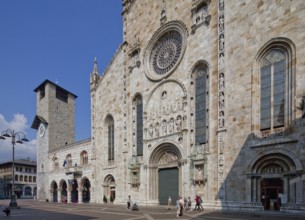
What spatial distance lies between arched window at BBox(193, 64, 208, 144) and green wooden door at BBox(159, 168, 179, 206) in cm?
468

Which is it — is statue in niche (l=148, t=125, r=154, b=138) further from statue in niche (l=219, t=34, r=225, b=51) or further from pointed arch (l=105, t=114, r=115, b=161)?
statue in niche (l=219, t=34, r=225, b=51)

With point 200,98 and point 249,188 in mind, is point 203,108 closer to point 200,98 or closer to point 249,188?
point 200,98

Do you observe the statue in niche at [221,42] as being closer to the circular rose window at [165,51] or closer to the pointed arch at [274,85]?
the pointed arch at [274,85]

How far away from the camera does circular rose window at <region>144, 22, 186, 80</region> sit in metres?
30.4

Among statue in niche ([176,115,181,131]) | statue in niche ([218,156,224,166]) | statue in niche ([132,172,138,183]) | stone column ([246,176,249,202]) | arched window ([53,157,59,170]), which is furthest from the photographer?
arched window ([53,157,59,170])

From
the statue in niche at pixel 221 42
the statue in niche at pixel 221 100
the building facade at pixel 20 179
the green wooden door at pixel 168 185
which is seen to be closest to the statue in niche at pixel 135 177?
the green wooden door at pixel 168 185

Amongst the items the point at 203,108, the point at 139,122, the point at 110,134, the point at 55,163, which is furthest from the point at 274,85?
the point at 55,163

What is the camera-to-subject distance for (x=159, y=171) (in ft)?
102

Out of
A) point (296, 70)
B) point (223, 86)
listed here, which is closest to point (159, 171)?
point (223, 86)

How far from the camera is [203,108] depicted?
2689cm

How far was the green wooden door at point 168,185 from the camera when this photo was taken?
28884mm

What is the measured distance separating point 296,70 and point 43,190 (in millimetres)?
47636

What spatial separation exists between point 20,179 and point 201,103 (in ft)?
257

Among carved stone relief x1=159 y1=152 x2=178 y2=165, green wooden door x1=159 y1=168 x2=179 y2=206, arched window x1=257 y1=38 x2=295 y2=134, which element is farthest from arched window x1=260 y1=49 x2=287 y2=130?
green wooden door x1=159 y1=168 x2=179 y2=206
